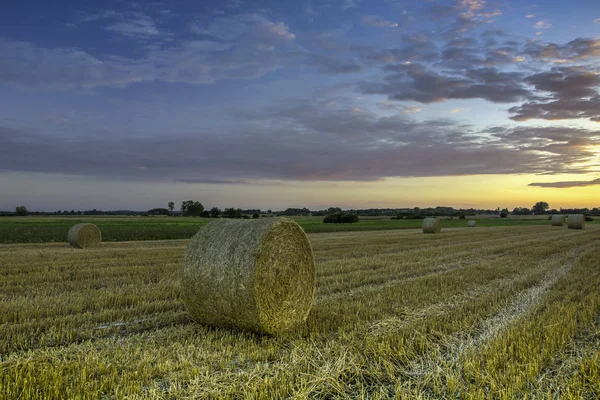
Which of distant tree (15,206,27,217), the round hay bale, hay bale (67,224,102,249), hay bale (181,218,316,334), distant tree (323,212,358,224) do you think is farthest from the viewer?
distant tree (15,206,27,217)

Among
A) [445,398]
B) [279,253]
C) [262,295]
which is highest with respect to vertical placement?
[279,253]

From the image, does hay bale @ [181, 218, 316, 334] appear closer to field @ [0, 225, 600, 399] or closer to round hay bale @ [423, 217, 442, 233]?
field @ [0, 225, 600, 399]

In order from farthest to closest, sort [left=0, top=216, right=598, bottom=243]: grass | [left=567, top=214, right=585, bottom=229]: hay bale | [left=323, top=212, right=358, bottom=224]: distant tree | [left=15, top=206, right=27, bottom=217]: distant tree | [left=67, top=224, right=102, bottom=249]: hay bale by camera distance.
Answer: [left=15, top=206, right=27, bottom=217]: distant tree < [left=323, top=212, right=358, bottom=224]: distant tree < [left=567, top=214, right=585, bottom=229]: hay bale < [left=0, top=216, right=598, bottom=243]: grass < [left=67, top=224, right=102, bottom=249]: hay bale

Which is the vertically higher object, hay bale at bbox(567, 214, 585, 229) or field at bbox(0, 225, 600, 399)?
hay bale at bbox(567, 214, 585, 229)

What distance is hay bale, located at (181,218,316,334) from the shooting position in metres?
6.75

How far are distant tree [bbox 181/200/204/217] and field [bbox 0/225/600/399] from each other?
7984 cm

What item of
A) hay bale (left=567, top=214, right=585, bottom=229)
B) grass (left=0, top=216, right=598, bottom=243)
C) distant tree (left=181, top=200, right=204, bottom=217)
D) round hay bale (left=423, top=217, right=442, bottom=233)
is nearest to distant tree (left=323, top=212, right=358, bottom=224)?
grass (left=0, top=216, right=598, bottom=243)

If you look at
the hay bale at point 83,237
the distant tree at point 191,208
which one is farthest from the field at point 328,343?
the distant tree at point 191,208

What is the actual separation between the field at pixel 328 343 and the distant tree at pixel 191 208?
79845mm

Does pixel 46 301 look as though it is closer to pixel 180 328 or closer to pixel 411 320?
pixel 180 328

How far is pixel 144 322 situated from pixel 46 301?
2557mm

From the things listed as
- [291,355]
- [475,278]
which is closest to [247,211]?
[475,278]

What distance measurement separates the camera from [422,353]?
5656 millimetres

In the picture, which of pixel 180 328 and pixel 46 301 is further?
pixel 46 301
